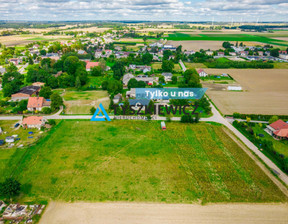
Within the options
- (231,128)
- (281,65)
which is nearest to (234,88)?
(231,128)

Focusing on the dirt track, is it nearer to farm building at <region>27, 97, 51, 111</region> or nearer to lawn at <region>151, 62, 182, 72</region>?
farm building at <region>27, 97, 51, 111</region>

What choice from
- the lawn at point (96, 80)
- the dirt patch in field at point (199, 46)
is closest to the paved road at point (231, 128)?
the lawn at point (96, 80)

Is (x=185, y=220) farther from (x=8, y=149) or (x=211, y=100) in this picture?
(x=211, y=100)

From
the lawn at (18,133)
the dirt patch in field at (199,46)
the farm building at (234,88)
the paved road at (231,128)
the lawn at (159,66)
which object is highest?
the lawn at (18,133)

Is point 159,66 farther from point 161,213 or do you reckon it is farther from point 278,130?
point 161,213

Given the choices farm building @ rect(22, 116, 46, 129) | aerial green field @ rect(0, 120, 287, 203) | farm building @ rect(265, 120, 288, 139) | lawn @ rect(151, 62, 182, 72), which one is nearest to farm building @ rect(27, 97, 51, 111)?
farm building @ rect(22, 116, 46, 129)

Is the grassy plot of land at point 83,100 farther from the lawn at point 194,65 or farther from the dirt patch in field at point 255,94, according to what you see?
the lawn at point 194,65

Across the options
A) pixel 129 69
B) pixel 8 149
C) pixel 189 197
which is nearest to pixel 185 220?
pixel 189 197
